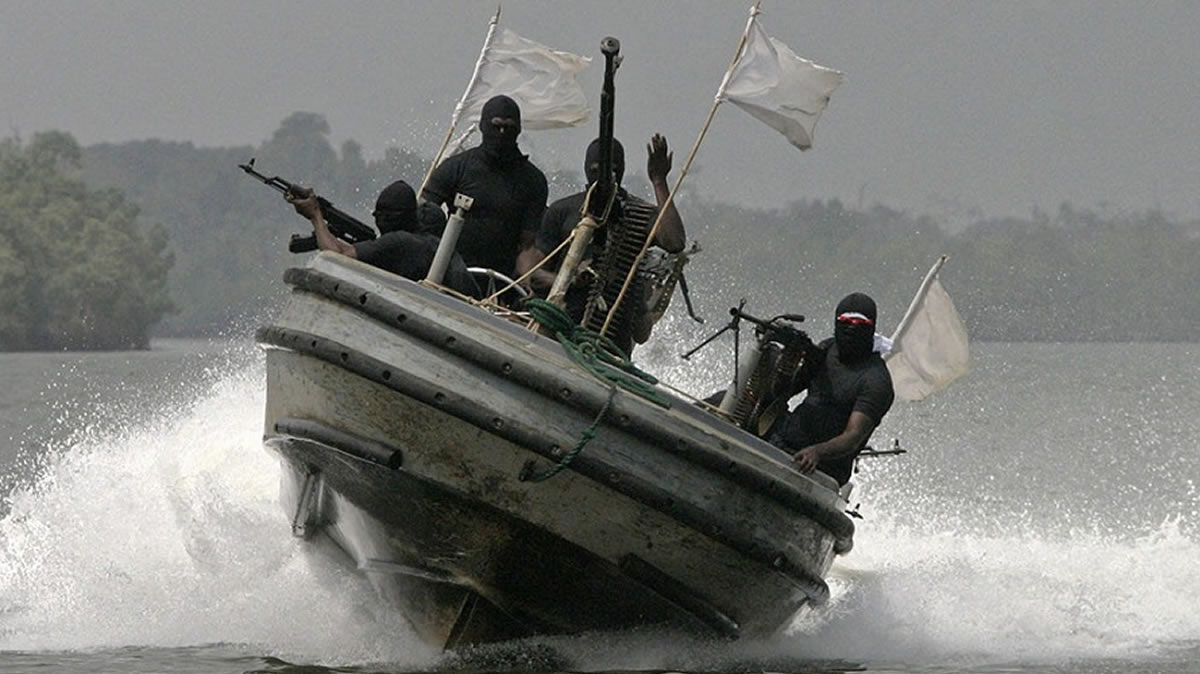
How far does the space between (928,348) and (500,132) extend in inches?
122

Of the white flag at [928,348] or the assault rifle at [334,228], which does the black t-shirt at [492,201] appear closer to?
the assault rifle at [334,228]

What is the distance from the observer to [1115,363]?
98250 millimetres

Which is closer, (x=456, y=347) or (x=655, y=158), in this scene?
(x=456, y=347)

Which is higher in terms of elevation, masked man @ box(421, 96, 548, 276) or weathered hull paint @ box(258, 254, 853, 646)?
masked man @ box(421, 96, 548, 276)

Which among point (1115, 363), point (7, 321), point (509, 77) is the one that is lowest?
point (7, 321)

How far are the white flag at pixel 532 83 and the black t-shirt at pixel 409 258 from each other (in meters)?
2.72

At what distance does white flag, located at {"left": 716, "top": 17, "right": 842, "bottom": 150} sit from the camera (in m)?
13.4

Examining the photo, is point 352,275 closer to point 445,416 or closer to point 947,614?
point 445,416

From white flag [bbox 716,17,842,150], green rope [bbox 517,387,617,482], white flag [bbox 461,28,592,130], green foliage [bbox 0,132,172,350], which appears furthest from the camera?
green foliage [bbox 0,132,172,350]

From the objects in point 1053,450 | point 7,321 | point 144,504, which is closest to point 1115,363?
point 7,321

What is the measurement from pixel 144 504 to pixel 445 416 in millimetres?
6178

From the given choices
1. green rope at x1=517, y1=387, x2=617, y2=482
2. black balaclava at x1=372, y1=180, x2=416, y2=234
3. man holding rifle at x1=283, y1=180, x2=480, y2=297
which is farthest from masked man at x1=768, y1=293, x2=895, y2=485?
black balaclava at x1=372, y1=180, x2=416, y2=234

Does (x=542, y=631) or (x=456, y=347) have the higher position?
(x=456, y=347)

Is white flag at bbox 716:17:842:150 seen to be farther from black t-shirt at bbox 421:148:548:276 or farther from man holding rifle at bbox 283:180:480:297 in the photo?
man holding rifle at bbox 283:180:480:297
